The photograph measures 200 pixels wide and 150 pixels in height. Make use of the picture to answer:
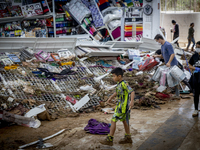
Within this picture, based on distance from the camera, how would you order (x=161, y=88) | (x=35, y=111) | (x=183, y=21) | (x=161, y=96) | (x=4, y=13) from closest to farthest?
(x=35, y=111)
(x=161, y=96)
(x=161, y=88)
(x=4, y=13)
(x=183, y=21)

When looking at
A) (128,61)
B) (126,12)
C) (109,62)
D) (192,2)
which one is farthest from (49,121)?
(192,2)

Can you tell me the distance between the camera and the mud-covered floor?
13.2 feet

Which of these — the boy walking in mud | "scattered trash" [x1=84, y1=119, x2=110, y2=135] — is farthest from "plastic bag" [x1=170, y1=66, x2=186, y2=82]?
the boy walking in mud

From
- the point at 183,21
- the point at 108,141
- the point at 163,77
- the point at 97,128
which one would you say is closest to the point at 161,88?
the point at 163,77

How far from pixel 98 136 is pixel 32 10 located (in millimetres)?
10147

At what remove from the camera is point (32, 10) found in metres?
12.9

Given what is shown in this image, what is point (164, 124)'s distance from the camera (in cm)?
489

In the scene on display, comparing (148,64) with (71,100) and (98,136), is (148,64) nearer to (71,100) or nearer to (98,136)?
(71,100)

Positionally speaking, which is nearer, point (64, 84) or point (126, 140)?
point (126, 140)

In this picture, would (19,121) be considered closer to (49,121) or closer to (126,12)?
(49,121)

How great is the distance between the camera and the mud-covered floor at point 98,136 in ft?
13.2

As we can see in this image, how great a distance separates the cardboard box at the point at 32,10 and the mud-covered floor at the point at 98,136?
8452 millimetres

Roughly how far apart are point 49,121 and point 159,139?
2.50 metres

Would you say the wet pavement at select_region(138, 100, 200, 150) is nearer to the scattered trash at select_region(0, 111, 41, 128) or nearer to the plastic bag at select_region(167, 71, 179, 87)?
the plastic bag at select_region(167, 71, 179, 87)
